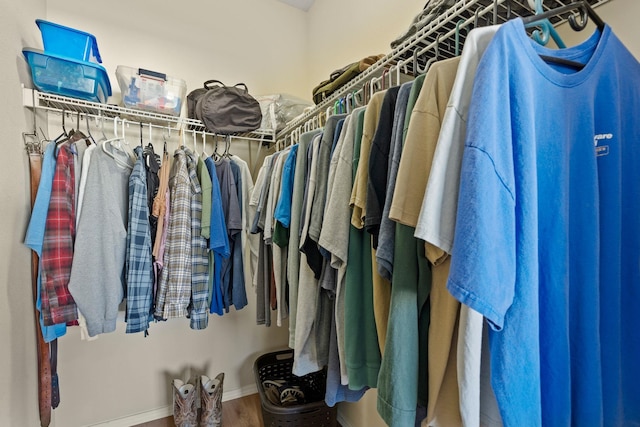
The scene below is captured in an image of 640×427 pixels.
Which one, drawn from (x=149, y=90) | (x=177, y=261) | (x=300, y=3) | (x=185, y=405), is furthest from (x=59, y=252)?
(x=300, y=3)

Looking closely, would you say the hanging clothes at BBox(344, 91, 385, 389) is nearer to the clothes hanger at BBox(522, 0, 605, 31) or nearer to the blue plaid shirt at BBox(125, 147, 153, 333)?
the clothes hanger at BBox(522, 0, 605, 31)

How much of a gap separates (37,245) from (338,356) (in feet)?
3.99

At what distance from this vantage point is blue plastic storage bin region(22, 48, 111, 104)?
1163mm

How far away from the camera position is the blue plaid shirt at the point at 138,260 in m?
1.18

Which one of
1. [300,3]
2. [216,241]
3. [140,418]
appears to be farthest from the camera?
[300,3]

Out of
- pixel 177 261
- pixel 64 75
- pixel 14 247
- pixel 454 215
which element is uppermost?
pixel 64 75

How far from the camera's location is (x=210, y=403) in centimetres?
155

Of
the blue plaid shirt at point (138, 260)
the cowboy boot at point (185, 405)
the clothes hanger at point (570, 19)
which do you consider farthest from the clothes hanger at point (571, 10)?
the cowboy boot at point (185, 405)

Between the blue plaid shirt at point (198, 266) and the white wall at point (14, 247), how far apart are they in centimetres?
59

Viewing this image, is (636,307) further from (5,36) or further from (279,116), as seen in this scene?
(5,36)

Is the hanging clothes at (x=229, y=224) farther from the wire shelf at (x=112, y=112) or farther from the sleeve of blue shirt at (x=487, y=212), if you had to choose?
the sleeve of blue shirt at (x=487, y=212)

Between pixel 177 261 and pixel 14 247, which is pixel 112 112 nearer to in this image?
pixel 14 247

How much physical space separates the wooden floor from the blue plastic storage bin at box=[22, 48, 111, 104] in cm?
187

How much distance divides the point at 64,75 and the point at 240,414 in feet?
6.78
